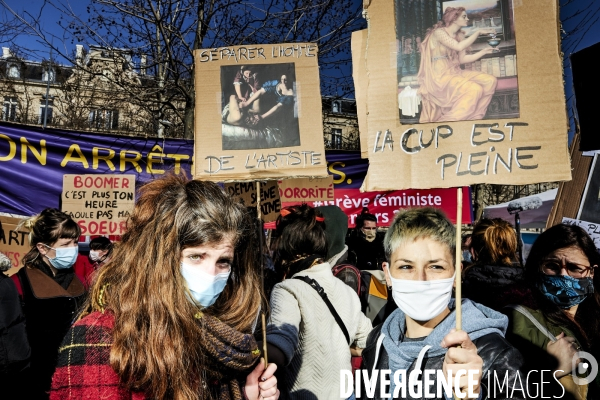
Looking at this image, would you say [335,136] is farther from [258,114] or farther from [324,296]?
[324,296]

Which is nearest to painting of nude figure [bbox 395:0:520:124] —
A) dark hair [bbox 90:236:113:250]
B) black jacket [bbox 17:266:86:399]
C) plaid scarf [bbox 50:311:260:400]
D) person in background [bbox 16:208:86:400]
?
plaid scarf [bbox 50:311:260:400]

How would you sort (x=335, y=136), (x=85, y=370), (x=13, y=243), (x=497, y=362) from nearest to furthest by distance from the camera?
(x=85, y=370) < (x=497, y=362) < (x=13, y=243) < (x=335, y=136)

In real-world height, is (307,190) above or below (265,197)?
above

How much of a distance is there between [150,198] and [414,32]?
1.60m

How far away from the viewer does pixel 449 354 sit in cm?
173

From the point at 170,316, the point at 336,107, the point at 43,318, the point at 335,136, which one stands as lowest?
the point at 43,318

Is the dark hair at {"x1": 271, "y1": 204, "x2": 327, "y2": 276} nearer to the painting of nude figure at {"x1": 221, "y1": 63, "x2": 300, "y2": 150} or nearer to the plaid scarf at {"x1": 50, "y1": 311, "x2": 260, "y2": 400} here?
the painting of nude figure at {"x1": 221, "y1": 63, "x2": 300, "y2": 150}

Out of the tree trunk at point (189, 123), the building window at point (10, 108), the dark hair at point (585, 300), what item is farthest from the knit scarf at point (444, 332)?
the building window at point (10, 108)

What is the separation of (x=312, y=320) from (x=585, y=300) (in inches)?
57.8

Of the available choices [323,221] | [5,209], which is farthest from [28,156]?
[323,221]

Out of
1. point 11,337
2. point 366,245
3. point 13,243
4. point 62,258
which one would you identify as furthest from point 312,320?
point 13,243

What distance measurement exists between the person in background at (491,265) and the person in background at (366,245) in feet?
7.88

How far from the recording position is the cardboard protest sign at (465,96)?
238 cm

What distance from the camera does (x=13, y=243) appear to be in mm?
5719
